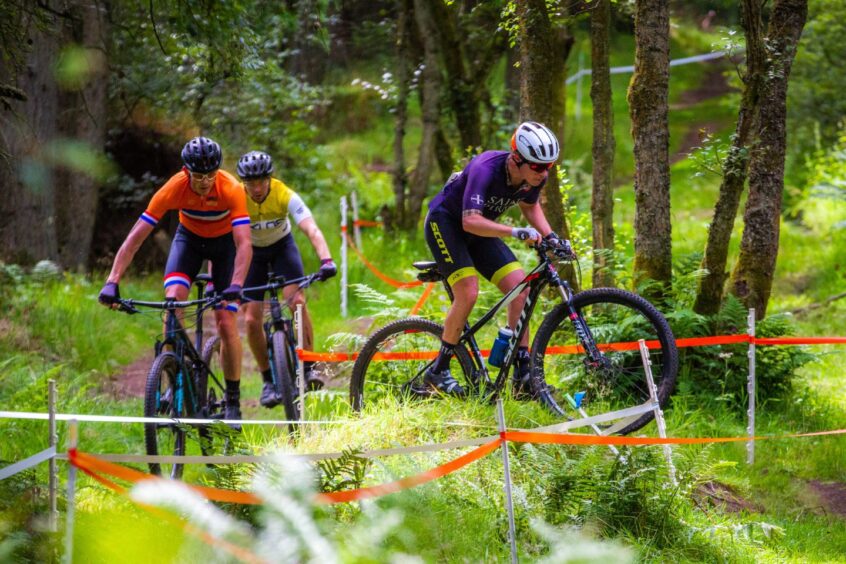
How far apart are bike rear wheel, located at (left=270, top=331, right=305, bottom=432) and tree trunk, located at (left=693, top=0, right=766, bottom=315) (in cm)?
355

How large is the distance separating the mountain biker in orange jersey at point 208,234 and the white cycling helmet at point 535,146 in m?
2.17

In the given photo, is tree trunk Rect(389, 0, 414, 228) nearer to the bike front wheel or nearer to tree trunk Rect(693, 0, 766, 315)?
the bike front wheel

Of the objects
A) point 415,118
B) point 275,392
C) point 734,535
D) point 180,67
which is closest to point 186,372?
point 275,392

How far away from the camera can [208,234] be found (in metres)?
7.40

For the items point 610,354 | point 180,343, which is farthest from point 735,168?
point 180,343

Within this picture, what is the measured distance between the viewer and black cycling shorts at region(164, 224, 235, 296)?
24.0 feet

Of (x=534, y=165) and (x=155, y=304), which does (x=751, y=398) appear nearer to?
(x=534, y=165)

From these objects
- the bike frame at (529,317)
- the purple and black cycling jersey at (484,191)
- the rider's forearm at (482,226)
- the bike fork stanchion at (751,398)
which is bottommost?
the bike fork stanchion at (751,398)

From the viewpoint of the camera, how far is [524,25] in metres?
8.23

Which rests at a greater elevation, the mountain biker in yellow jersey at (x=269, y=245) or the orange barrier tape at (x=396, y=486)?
the mountain biker in yellow jersey at (x=269, y=245)

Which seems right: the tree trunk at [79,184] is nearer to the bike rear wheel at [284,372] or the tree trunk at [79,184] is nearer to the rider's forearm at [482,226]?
the bike rear wheel at [284,372]

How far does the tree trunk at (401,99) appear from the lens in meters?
15.1

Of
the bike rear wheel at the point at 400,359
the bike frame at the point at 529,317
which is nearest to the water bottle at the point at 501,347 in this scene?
the bike frame at the point at 529,317

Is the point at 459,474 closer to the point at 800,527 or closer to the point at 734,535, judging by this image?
the point at 734,535
